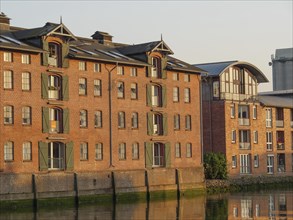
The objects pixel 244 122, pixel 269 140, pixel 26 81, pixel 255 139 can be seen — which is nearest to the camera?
pixel 26 81

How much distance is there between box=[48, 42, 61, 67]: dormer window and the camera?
57.8 m

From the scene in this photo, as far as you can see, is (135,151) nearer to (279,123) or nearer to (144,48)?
(144,48)

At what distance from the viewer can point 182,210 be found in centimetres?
5103

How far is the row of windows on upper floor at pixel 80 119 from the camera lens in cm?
5575

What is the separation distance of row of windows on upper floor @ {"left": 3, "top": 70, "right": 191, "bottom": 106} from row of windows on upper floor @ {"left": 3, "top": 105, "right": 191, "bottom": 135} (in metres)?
1.13

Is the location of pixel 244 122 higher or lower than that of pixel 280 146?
higher

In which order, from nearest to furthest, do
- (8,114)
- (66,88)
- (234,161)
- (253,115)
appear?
1. (8,114)
2. (66,88)
3. (234,161)
4. (253,115)

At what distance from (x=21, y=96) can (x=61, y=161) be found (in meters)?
5.91

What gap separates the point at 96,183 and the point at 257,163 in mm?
27385

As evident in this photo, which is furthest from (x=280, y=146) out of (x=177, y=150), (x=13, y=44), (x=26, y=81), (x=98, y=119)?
(x=13, y=44)

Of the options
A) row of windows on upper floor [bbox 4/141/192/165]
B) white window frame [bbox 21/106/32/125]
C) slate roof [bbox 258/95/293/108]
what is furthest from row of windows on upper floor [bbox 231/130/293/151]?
white window frame [bbox 21/106/32/125]

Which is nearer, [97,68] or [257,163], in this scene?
[97,68]

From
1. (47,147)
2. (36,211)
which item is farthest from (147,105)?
(36,211)

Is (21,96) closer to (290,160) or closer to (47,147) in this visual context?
(47,147)
